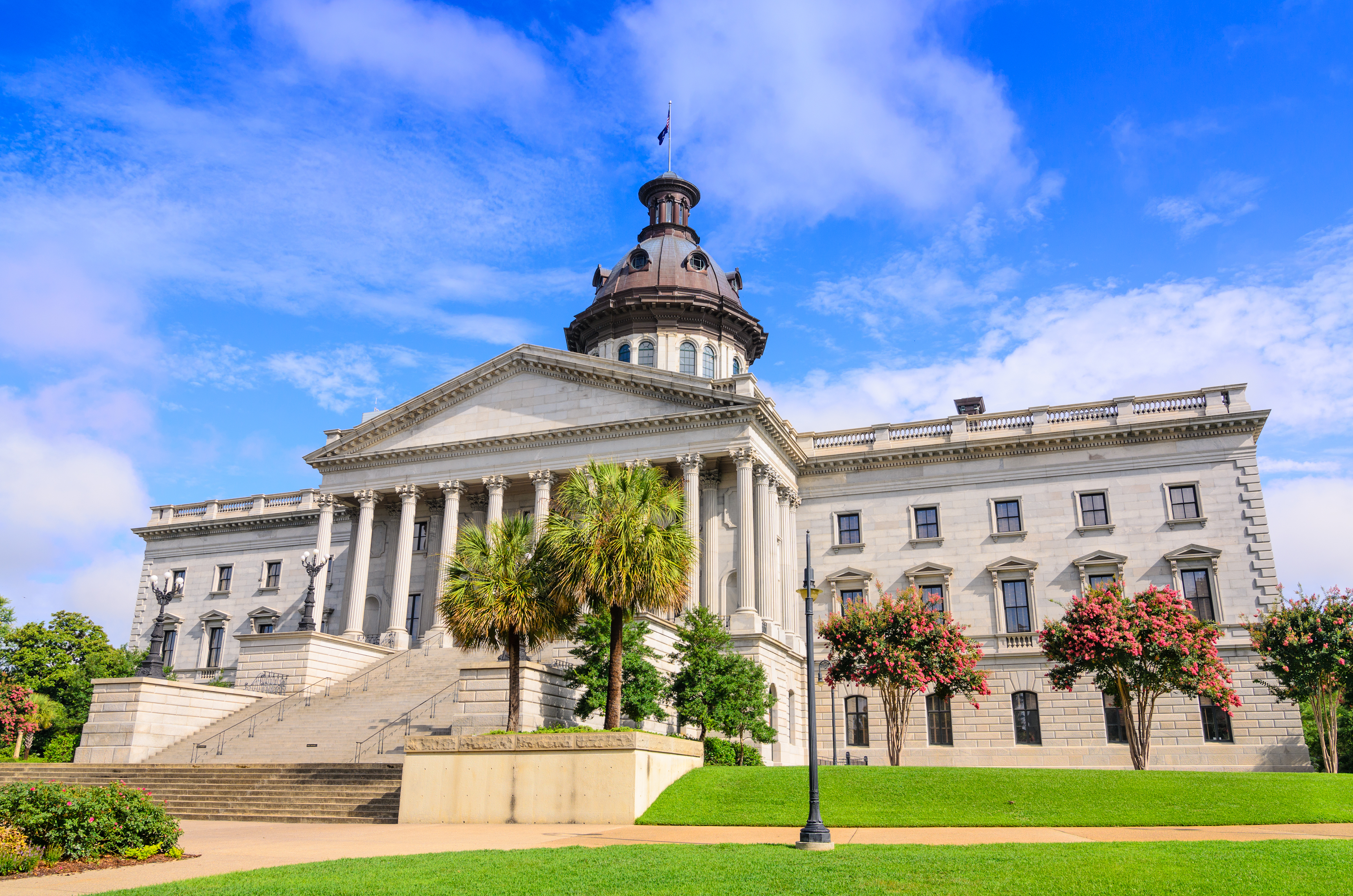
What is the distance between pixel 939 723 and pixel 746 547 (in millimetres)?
11557

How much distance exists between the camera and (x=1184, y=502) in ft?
141

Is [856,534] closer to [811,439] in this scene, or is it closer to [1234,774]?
[811,439]

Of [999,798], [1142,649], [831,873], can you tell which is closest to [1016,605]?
[1142,649]

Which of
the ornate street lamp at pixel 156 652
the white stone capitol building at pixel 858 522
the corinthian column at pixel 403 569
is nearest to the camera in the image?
the ornate street lamp at pixel 156 652

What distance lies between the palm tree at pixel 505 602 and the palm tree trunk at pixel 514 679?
17 millimetres

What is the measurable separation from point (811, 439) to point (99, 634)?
39817 mm

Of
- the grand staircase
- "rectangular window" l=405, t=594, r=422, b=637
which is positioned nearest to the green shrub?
the grand staircase

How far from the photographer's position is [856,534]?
154ft

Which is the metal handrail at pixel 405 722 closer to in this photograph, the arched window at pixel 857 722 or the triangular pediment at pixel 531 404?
the triangular pediment at pixel 531 404

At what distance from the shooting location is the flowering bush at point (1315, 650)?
32.7 metres

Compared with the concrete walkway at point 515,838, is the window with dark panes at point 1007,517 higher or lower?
higher

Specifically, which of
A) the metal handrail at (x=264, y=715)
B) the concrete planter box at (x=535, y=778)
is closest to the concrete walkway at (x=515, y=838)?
the concrete planter box at (x=535, y=778)

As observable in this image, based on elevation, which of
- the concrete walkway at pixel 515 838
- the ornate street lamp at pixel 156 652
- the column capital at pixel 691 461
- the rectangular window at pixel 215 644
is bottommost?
the concrete walkway at pixel 515 838

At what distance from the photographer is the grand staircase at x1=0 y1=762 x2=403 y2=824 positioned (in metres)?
24.6
